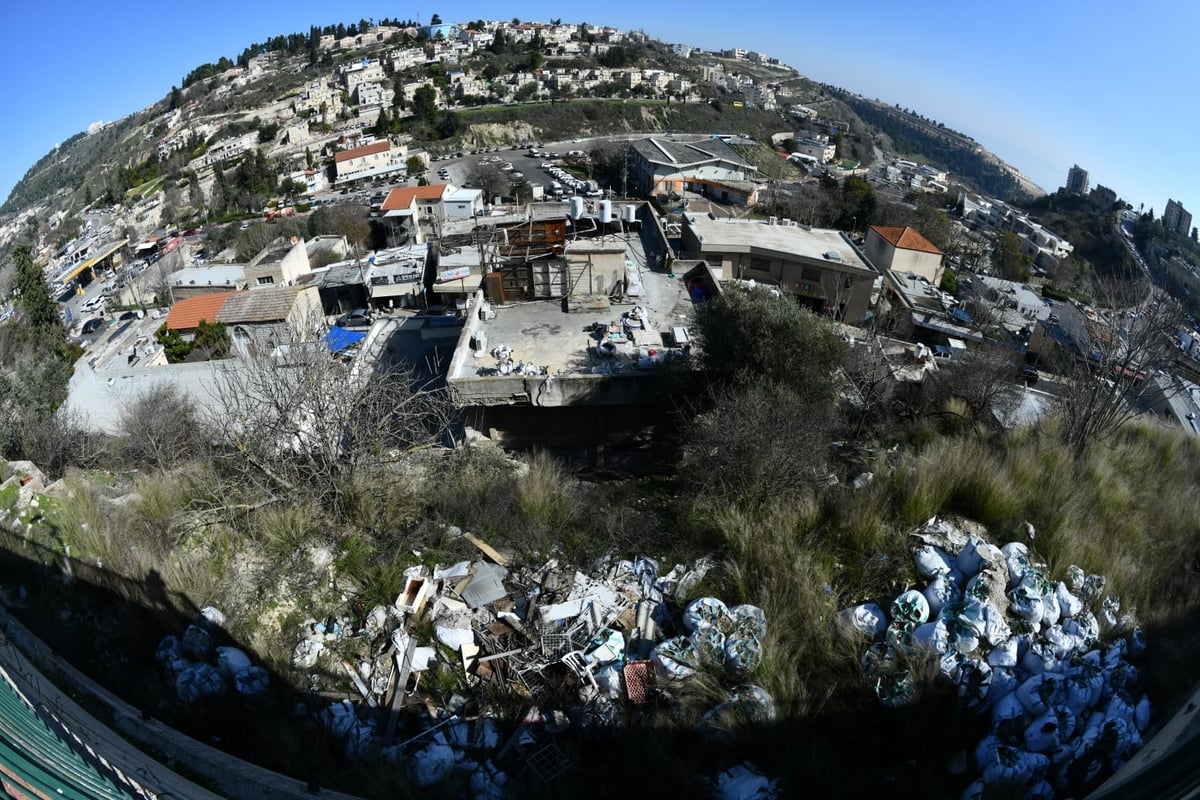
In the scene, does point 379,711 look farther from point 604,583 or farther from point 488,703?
point 604,583

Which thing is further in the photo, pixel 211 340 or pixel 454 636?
pixel 211 340

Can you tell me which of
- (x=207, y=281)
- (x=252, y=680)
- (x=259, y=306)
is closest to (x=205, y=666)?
(x=252, y=680)

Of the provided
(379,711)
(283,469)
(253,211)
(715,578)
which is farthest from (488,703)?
(253,211)

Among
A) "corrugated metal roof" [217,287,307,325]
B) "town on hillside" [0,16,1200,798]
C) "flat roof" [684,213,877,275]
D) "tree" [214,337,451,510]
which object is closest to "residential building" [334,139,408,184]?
"town on hillside" [0,16,1200,798]

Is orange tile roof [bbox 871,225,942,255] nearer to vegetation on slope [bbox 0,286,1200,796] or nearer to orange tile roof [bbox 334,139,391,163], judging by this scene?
vegetation on slope [bbox 0,286,1200,796]

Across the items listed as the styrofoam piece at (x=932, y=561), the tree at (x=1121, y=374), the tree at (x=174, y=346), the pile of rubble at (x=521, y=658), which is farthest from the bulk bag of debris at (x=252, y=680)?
the tree at (x=174, y=346)

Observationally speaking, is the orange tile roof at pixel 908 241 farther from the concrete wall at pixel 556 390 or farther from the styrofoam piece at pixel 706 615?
the styrofoam piece at pixel 706 615

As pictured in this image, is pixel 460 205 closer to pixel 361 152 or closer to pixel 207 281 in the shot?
pixel 207 281
